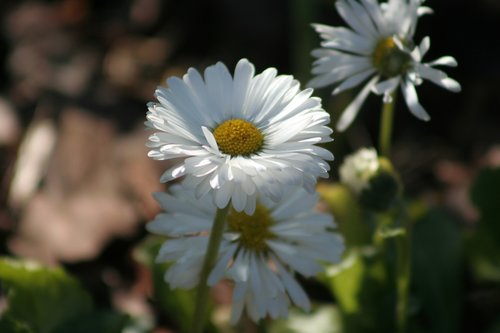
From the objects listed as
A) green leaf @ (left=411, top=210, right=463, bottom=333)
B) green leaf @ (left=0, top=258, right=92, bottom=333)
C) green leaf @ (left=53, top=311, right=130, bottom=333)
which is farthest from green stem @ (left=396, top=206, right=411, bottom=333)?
green leaf @ (left=0, top=258, right=92, bottom=333)

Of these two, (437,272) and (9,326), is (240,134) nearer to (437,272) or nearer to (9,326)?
(9,326)

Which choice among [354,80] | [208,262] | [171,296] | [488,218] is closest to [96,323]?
[171,296]

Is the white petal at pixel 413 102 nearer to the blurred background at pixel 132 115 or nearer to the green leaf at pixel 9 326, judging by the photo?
the blurred background at pixel 132 115

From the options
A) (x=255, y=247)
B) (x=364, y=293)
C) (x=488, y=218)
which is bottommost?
(x=364, y=293)

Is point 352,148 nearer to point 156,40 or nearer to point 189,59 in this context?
point 189,59

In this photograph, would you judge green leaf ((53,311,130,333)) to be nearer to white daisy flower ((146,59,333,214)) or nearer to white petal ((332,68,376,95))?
white daisy flower ((146,59,333,214))

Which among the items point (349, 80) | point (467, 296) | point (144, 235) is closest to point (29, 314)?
point (144, 235)

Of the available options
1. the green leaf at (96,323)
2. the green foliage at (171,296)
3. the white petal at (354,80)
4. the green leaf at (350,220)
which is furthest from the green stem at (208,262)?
the green leaf at (350,220)
